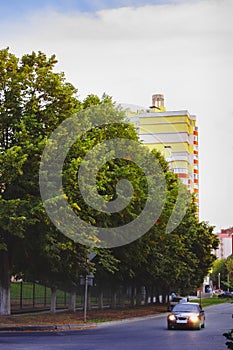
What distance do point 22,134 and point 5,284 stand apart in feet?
26.6

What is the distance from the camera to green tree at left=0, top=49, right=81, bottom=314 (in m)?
32.6

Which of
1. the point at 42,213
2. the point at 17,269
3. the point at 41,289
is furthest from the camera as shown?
the point at 41,289

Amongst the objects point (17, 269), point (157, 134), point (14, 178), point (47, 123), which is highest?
point (157, 134)

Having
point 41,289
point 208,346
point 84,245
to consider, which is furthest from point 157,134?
point 208,346

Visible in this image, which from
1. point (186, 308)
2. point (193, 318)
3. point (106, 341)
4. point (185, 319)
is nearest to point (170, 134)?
point (186, 308)

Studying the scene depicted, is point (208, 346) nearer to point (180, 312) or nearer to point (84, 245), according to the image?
point (180, 312)

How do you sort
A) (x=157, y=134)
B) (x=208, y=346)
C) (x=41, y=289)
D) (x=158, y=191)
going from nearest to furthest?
(x=208, y=346)
(x=158, y=191)
(x=41, y=289)
(x=157, y=134)

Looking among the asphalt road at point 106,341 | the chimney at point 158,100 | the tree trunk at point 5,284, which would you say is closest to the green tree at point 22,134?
the tree trunk at point 5,284

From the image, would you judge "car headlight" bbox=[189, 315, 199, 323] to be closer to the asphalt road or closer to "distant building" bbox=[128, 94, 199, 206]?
the asphalt road

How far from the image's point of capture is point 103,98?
46.0m

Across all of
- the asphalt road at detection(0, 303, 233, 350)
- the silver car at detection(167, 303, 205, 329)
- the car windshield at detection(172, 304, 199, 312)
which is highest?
the car windshield at detection(172, 304, 199, 312)

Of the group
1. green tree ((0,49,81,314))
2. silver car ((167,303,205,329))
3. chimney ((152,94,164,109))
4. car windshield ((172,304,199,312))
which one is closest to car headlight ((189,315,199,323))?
silver car ((167,303,205,329))

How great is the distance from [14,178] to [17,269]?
29.4ft

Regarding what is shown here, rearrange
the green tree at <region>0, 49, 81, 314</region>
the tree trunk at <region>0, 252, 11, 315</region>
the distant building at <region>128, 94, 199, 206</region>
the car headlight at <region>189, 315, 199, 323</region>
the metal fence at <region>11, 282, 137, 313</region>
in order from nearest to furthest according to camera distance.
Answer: the green tree at <region>0, 49, 81, 314</region>
the car headlight at <region>189, 315, 199, 323</region>
the tree trunk at <region>0, 252, 11, 315</region>
the metal fence at <region>11, 282, 137, 313</region>
the distant building at <region>128, 94, 199, 206</region>
